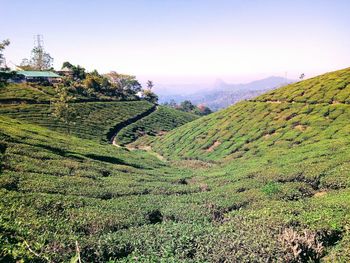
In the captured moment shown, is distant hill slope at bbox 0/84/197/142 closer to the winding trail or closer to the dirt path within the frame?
the winding trail

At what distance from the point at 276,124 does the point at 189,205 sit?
3900 cm

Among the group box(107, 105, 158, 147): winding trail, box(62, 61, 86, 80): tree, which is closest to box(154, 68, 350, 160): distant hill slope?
box(107, 105, 158, 147): winding trail

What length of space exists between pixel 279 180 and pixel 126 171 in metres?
20.0

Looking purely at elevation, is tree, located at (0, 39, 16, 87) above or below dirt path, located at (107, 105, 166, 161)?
above

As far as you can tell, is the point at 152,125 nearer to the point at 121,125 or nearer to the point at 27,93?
the point at 121,125

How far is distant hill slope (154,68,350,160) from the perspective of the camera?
5328 cm

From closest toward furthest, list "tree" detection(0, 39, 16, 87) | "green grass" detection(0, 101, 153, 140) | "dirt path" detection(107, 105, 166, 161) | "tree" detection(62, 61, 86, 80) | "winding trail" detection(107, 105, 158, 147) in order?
1. "tree" detection(0, 39, 16, 87)
2. "dirt path" detection(107, 105, 166, 161)
3. "green grass" detection(0, 101, 153, 140)
4. "winding trail" detection(107, 105, 158, 147)
5. "tree" detection(62, 61, 86, 80)

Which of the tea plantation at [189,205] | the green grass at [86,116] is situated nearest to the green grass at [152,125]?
the green grass at [86,116]

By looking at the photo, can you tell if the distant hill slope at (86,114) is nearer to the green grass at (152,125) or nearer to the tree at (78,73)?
the green grass at (152,125)

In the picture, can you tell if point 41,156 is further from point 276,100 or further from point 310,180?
point 276,100

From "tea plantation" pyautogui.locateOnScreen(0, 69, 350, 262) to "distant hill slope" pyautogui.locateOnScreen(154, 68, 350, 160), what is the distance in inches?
14.5

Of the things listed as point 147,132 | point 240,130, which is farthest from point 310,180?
point 147,132

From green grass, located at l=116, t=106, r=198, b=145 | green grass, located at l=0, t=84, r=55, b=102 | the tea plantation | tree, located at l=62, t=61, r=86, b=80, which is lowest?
green grass, located at l=116, t=106, r=198, b=145

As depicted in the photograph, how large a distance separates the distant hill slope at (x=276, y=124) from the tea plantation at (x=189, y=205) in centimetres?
37
